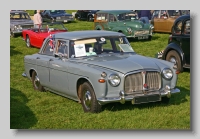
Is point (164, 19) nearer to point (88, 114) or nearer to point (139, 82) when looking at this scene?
point (139, 82)

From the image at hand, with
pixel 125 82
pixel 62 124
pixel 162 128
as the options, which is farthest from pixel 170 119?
pixel 62 124

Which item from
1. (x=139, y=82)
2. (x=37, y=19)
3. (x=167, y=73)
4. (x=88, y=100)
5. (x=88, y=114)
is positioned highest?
(x=37, y=19)

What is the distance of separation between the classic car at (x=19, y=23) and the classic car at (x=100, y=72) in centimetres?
1096

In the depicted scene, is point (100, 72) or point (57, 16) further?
point (57, 16)

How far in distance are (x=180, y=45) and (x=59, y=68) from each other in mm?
4221

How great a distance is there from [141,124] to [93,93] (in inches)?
38.5

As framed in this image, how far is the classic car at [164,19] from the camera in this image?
20.4 metres

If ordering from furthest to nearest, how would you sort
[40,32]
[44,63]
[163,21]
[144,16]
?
[144,16], [163,21], [40,32], [44,63]

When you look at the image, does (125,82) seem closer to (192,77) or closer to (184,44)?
(192,77)

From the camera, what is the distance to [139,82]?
6984mm

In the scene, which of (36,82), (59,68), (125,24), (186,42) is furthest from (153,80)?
(125,24)

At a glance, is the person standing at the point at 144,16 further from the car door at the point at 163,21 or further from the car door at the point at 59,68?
the car door at the point at 59,68

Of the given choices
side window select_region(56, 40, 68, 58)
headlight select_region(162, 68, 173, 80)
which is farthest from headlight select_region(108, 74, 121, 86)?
side window select_region(56, 40, 68, 58)

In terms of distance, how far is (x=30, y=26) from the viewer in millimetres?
19625
